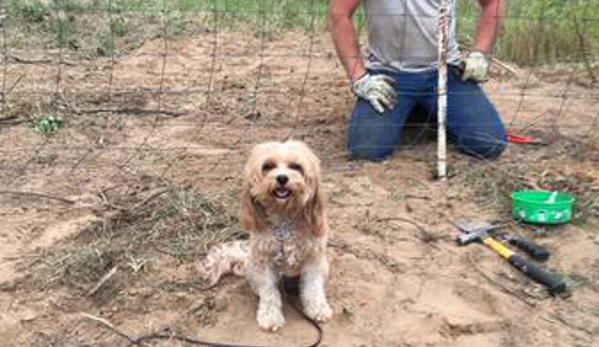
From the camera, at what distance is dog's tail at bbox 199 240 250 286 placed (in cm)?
403

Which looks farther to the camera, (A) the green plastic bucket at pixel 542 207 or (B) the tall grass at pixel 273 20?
(B) the tall grass at pixel 273 20

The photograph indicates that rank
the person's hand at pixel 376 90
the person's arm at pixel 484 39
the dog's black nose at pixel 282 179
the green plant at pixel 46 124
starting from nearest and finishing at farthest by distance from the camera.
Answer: the dog's black nose at pixel 282 179, the person's hand at pixel 376 90, the person's arm at pixel 484 39, the green plant at pixel 46 124

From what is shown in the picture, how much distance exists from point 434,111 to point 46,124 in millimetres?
2825

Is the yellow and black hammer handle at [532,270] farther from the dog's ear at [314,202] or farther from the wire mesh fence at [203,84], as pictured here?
the wire mesh fence at [203,84]

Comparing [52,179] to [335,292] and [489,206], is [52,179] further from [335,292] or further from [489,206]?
[489,206]

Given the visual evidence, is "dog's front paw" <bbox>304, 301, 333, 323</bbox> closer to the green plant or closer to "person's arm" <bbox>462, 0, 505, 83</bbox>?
"person's arm" <bbox>462, 0, 505, 83</bbox>

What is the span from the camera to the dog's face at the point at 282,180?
3426 millimetres

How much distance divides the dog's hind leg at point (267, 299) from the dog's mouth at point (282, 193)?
0.38 m

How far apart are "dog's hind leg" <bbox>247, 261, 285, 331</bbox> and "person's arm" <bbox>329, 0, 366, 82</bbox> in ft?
7.48

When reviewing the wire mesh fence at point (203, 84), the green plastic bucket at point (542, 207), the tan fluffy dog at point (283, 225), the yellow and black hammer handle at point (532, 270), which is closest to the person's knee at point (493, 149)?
the wire mesh fence at point (203, 84)

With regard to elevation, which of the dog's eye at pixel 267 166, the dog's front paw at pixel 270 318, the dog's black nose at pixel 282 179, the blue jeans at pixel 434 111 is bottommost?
the dog's front paw at pixel 270 318

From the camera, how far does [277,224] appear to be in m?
3.65

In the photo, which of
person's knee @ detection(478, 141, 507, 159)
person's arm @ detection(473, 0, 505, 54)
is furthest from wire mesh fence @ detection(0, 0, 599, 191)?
person's arm @ detection(473, 0, 505, 54)

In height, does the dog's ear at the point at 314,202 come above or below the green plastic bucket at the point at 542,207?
above
